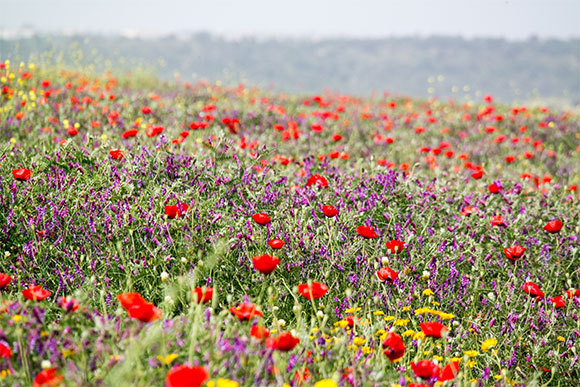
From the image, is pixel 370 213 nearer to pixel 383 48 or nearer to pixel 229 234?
pixel 229 234

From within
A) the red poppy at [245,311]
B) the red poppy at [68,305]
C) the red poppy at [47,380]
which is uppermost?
the red poppy at [68,305]

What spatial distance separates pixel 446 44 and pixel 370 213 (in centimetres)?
7229

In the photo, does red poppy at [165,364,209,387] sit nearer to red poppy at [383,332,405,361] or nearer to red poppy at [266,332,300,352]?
red poppy at [266,332,300,352]

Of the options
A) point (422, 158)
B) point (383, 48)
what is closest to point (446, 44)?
point (383, 48)

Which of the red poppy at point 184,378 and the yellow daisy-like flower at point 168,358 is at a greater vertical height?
the red poppy at point 184,378

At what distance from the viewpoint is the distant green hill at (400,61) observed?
59.4 meters

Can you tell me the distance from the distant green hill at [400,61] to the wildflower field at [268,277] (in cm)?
5460

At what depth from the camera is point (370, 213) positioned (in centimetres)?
311

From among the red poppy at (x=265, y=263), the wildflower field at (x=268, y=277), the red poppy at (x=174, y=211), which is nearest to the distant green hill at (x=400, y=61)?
the wildflower field at (x=268, y=277)

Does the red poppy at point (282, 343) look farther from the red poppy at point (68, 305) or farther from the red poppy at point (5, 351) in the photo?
the red poppy at point (5, 351)

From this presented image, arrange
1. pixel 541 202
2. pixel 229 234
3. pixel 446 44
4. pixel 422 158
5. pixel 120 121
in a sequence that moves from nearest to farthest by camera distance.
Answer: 1. pixel 229 234
2. pixel 541 202
3. pixel 120 121
4. pixel 422 158
5. pixel 446 44

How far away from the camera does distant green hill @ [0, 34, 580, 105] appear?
59.4 m

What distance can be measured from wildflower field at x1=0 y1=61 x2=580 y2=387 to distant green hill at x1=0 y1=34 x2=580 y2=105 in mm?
54599

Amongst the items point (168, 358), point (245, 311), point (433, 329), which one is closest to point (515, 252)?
point (433, 329)
